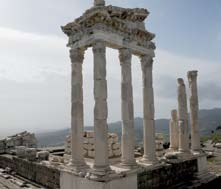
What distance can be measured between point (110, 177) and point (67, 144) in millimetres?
8245

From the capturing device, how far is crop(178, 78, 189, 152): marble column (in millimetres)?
18906

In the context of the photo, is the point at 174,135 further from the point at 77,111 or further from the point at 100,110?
the point at 100,110

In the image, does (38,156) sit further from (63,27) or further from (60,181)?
(63,27)

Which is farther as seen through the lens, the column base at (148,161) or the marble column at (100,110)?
the column base at (148,161)

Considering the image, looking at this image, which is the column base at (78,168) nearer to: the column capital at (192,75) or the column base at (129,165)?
the column base at (129,165)

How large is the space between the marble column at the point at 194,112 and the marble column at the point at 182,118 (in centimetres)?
74

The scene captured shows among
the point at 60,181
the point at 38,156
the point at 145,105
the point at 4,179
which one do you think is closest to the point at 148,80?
the point at 145,105

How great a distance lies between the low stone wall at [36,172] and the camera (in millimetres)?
15555

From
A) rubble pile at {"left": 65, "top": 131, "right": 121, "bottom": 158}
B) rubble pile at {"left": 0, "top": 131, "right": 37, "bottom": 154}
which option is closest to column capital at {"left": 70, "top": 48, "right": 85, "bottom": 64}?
rubble pile at {"left": 65, "top": 131, "right": 121, "bottom": 158}

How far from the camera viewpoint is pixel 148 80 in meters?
16.3

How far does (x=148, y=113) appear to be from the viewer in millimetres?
16047

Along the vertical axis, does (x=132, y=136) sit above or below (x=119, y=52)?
below

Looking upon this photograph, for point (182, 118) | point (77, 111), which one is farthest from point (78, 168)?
point (182, 118)

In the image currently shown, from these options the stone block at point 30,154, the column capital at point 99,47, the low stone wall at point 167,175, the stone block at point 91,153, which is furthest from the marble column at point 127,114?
the stone block at point 30,154
